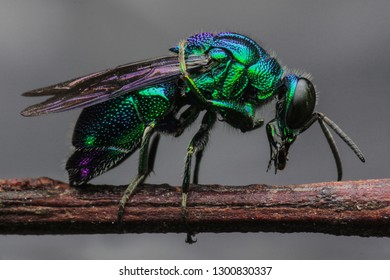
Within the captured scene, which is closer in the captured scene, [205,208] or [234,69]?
[205,208]

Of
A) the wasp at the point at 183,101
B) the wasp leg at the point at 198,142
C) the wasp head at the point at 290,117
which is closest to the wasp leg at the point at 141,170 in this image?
the wasp at the point at 183,101

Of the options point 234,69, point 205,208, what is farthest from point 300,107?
point 205,208

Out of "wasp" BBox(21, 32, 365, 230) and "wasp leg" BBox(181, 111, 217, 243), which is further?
"wasp" BBox(21, 32, 365, 230)

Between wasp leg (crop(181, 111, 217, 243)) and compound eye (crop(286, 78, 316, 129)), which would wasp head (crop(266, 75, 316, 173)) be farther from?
wasp leg (crop(181, 111, 217, 243))

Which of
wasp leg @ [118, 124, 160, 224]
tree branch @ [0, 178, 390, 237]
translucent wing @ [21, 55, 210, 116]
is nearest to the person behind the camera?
tree branch @ [0, 178, 390, 237]

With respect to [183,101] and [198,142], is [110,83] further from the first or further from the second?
[198,142]

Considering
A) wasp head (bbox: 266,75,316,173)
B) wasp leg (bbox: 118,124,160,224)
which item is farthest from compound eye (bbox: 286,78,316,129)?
wasp leg (bbox: 118,124,160,224)
